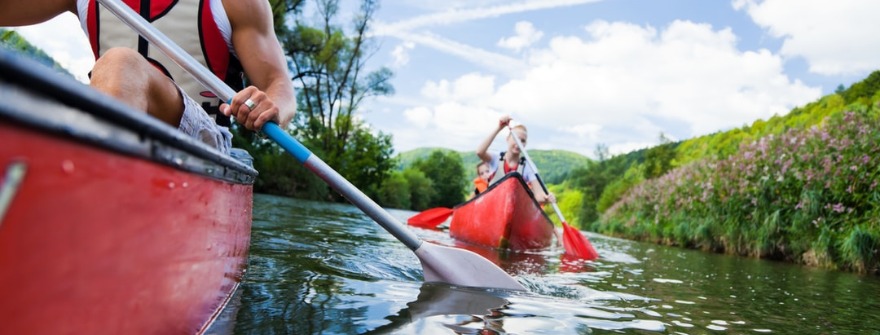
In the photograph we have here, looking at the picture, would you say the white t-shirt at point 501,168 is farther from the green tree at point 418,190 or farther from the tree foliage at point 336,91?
the green tree at point 418,190

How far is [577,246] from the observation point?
600 cm

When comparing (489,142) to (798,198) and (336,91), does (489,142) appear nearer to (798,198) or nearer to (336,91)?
(798,198)

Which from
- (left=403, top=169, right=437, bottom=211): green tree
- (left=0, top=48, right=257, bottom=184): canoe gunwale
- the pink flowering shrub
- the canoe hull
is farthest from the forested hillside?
(left=403, top=169, right=437, bottom=211): green tree

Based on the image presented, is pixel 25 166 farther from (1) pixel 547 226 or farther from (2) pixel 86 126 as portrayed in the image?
(1) pixel 547 226

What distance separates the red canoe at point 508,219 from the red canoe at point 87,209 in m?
4.73

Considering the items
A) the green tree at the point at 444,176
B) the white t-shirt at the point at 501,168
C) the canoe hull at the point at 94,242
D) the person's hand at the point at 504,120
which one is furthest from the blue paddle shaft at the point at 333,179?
the green tree at the point at 444,176

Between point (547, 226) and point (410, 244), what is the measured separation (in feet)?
12.9

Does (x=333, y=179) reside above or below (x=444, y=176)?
below

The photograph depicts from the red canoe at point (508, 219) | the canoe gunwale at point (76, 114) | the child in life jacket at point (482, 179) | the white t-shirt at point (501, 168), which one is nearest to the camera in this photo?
the canoe gunwale at point (76, 114)

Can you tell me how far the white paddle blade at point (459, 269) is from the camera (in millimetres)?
2754

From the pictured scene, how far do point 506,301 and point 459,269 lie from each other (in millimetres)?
388

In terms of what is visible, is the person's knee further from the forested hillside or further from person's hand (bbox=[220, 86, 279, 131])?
the forested hillside

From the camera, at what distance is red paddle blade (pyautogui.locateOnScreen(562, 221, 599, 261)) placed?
5.85m

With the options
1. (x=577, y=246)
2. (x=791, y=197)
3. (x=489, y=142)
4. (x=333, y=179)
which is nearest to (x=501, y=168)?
(x=489, y=142)
